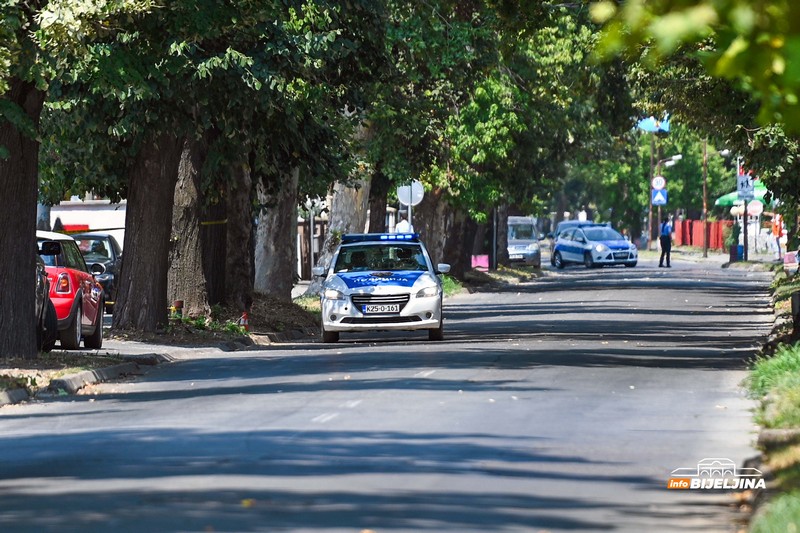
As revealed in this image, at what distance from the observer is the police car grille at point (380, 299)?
88.9 feet

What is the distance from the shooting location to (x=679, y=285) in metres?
52.4

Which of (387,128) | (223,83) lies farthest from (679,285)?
(223,83)

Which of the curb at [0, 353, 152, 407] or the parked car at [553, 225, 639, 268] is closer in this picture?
the curb at [0, 353, 152, 407]

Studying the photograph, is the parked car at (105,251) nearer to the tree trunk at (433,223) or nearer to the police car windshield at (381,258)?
the police car windshield at (381,258)

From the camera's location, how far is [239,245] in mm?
32844

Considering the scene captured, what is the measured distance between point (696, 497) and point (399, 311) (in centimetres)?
1733

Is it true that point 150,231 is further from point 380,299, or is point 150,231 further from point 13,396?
point 13,396

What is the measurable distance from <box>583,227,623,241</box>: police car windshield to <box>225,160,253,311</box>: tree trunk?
4453 centimetres

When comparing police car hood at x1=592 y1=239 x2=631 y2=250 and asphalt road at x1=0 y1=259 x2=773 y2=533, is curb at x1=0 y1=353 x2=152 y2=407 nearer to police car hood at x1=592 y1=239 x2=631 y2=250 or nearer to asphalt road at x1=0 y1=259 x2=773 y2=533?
asphalt road at x1=0 y1=259 x2=773 y2=533

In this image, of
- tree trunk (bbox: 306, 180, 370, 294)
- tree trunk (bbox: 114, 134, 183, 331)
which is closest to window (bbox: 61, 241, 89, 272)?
tree trunk (bbox: 114, 134, 183, 331)

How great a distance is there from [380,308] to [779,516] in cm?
1944

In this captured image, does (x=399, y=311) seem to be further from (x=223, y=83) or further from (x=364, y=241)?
(x=223, y=83)

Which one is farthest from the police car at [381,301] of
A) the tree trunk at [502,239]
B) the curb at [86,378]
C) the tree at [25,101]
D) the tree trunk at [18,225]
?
the tree trunk at [502,239]

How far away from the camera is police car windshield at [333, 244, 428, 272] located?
28094mm
